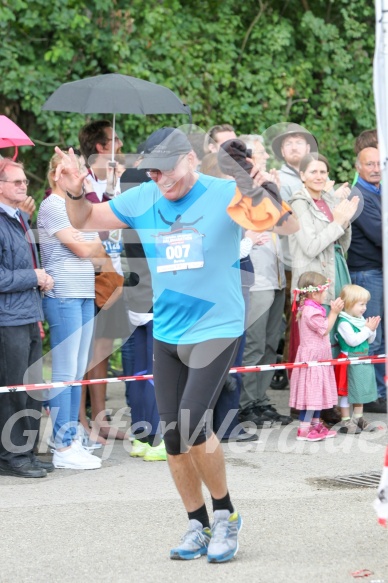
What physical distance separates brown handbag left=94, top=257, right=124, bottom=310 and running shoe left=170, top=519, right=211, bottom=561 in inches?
126

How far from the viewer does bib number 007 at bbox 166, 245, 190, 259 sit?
548 cm

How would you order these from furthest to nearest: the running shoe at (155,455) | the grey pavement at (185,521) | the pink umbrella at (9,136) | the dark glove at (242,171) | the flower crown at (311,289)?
the flower crown at (311,289) < the pink umbrella at (9,136) < the running shoe at (155,455) < the grey pavement at (185,521) < the dark glove at (242,171)

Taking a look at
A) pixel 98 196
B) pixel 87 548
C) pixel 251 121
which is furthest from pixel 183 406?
pixel 251 121

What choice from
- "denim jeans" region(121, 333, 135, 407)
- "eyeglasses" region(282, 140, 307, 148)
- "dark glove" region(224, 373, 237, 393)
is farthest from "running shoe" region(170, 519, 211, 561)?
"eyeglasses" region(282, 140, 307, 148)

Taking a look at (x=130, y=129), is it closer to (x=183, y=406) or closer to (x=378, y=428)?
(x=378, y=428)

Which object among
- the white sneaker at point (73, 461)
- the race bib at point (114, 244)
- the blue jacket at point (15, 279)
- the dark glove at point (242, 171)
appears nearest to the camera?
the dark glove at point (242, 171)

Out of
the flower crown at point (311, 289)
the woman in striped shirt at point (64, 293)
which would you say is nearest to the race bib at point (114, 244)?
the woman in striped shirt at point (64, 293)

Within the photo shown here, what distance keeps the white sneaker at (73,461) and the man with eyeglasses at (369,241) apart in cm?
302

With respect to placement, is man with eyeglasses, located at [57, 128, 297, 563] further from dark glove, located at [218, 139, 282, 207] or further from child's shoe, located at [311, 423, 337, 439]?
child's shoe, located at [311, 423, 337, 439]

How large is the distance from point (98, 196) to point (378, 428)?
2.86 m

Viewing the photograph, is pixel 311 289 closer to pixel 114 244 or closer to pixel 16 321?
pixel 114 244

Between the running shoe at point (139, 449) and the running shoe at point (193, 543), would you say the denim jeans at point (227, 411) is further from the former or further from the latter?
the running shoe at point (193, 543)

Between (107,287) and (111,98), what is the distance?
4.96 feet

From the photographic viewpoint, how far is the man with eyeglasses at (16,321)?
738 cm
